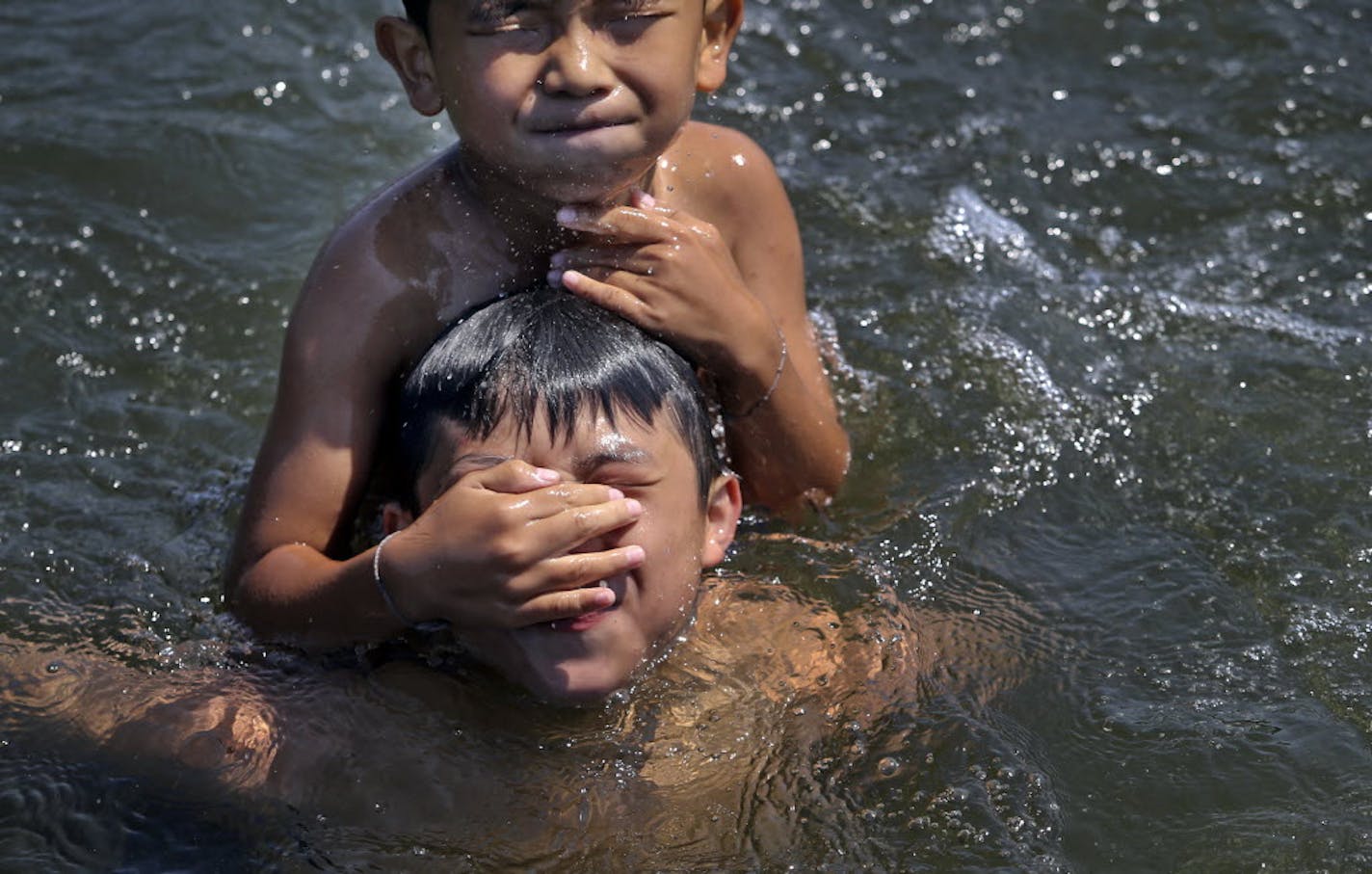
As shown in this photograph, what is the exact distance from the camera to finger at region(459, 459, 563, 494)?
2.99m

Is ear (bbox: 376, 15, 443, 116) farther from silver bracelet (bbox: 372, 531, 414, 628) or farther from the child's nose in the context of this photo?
silver bracelet (bbox: 372, 531, 414, 628)

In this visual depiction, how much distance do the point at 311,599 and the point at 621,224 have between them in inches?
34.9

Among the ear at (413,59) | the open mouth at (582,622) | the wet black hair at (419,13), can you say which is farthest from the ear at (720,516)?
the wet black hair at (419,13)

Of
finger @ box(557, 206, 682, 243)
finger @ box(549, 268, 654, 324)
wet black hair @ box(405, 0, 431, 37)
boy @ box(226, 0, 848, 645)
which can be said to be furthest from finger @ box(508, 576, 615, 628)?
Result: wet black hair @ box(405, 0, 431, 37)

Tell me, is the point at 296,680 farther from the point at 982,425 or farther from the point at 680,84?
the point at 982,425

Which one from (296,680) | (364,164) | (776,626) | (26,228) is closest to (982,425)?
(776,626)

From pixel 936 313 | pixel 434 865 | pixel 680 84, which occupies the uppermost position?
pixel 680 84

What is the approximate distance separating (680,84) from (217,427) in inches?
66.1

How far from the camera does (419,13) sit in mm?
3340

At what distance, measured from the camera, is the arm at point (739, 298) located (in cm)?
340

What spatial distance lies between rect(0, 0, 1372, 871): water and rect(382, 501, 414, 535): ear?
1.02ft

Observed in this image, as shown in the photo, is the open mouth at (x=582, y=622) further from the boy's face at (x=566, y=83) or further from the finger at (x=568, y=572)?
the boy's face at (x=566, y=83)

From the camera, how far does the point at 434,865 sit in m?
3.05

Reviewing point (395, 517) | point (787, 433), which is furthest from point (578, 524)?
point (787, 433)
